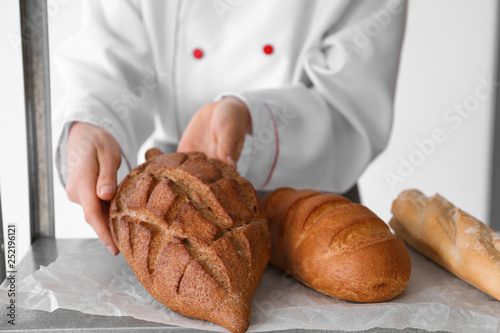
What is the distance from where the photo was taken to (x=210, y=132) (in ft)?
3.31

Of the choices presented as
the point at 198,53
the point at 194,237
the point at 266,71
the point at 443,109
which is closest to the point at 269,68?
the point at 266,71

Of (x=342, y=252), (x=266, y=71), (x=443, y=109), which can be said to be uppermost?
(x=266, y=71)

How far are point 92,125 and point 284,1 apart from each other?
54cm

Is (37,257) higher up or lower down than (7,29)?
lower down

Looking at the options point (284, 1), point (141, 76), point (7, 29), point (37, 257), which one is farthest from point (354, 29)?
point (37, 257)

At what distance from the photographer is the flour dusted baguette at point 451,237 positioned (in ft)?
2.48

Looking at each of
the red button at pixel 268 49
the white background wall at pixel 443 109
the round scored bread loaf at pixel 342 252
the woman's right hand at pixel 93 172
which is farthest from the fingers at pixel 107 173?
the white background wall at pixel 443 109

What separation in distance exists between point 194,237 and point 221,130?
331 mm

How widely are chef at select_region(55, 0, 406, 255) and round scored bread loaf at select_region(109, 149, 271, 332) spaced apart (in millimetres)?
337

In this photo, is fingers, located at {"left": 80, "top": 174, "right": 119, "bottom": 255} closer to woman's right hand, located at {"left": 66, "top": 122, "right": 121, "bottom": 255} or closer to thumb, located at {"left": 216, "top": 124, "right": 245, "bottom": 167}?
woman's right hand, located at {"left": 66, "top": 122, "right": 121, "bottom": 255}

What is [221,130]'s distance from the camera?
0.95 metres

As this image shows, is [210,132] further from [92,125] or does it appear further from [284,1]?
[284,1]

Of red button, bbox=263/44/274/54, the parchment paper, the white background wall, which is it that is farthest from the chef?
the white background wall

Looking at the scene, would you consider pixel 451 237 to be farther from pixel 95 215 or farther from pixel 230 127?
pixel 95 215
